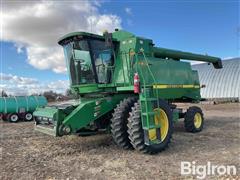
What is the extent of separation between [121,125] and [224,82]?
31484 millimetres

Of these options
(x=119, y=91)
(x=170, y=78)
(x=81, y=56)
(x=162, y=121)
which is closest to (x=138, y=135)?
(x=162, y=121)

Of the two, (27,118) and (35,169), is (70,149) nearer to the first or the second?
(35,169)

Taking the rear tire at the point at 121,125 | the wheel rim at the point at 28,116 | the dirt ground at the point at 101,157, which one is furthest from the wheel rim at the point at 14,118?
the rear tire at the point at 121,125

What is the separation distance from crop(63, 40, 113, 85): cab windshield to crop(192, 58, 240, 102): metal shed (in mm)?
27630

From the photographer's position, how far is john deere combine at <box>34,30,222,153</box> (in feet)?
26.4

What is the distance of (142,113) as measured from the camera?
7.97 metres

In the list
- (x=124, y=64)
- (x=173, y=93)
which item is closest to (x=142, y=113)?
(x=124, y=64)

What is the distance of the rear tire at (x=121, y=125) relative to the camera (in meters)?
8.18

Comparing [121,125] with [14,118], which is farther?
[14,118]

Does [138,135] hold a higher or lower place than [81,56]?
lower

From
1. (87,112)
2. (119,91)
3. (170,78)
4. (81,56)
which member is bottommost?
(87,112)

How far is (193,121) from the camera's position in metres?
11.6

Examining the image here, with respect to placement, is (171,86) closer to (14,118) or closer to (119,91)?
(119,91)

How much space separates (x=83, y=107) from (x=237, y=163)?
13.8 ft
